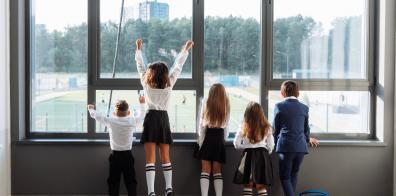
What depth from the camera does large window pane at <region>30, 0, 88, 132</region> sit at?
4887 mm

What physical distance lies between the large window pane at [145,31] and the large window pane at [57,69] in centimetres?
22

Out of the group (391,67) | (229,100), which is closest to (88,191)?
(229,100)

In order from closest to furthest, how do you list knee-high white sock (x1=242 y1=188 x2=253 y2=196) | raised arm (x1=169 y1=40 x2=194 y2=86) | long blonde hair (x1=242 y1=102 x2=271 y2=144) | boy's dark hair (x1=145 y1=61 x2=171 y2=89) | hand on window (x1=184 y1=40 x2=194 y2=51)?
long blonde hair (x1=242 y1=102 x2=271 y2=144) → knee-high white sock (x1=242 y1=188 x2=253 y2=196) → boy's dark hair (x1=145 y1=61 x2=171 y2=89) → raised arm (x1=169 y1=40 x2=194 y2=86) → hand on window (x1=184 y1=40 x2=194 y2=51)

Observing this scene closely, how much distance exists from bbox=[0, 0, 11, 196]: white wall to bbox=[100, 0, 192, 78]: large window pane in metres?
0.83

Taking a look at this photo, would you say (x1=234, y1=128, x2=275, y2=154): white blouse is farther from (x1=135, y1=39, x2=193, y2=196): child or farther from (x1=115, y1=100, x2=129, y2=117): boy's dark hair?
(x1=115, y1=100, x2=129, y2=117): boy's dark hair

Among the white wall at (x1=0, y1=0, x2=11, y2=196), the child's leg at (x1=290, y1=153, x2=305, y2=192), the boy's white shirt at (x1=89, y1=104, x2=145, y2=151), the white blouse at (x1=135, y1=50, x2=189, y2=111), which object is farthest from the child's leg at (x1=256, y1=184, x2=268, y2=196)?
the white wall at (x1=0, y1=0, x2=11, y2=196)

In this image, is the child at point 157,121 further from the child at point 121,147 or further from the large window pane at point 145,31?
the large window pane at point 145,31

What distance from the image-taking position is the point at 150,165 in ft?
14.8

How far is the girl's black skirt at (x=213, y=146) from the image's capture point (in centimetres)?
444

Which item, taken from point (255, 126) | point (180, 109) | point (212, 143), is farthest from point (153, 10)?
point (255, 126)

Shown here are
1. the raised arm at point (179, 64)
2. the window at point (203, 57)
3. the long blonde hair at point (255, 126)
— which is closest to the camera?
the long blonde hair at point (255, 126)

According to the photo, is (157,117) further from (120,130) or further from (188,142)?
(188,142)

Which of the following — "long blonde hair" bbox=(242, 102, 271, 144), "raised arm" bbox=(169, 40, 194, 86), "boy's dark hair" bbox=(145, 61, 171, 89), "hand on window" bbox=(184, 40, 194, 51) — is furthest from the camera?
"hand on window" bbox=(184, 40, 194, 51)

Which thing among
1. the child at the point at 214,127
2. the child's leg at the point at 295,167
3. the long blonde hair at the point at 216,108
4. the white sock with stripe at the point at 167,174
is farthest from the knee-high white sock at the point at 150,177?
the child's leg at the point at 295,167
